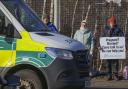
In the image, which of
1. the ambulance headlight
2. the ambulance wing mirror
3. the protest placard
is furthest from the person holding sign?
the ambulance wing mirror

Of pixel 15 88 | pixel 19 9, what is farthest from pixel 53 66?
pixel 15 88

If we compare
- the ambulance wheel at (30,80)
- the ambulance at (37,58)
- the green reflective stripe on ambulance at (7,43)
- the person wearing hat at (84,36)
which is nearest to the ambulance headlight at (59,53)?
the ambulance at (37,58)

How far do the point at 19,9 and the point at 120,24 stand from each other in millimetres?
5979

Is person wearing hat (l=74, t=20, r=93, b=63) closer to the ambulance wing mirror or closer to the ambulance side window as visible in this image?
the ambulance side window

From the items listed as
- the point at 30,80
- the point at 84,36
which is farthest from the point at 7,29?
the point at 84,36

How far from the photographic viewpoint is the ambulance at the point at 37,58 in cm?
1188

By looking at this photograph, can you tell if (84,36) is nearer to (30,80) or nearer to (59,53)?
(59,53)

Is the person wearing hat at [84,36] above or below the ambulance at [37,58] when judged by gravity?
above

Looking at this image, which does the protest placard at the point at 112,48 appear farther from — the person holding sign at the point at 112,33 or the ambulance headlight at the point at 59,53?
the ambulance headlight at the point at 59,53

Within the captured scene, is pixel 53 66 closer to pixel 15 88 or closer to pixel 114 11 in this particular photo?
pixel 15 88

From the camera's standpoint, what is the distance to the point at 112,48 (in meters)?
16.8

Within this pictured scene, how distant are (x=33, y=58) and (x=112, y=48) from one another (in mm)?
5270

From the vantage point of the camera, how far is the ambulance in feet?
39.0

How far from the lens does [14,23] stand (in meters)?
12.2
